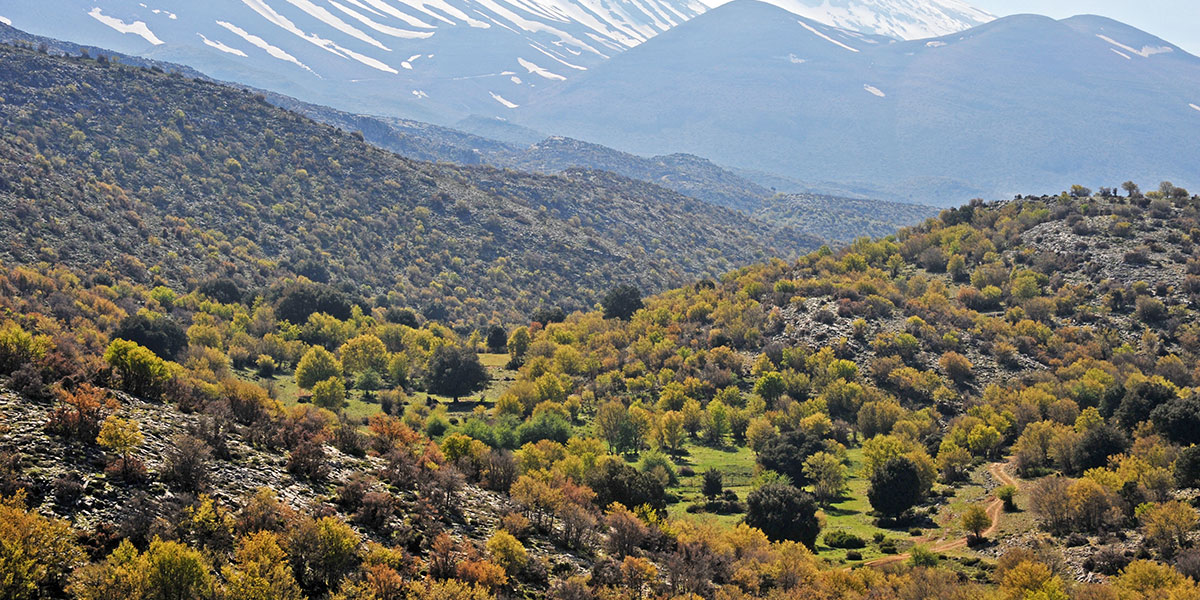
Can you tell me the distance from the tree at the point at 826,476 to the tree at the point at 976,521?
636 inches

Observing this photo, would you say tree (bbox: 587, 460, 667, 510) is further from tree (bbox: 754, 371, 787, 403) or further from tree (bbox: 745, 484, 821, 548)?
tree (bbox: 754, 371, 787, 403)

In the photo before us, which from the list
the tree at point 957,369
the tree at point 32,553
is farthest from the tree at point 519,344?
the tree at point 32,553

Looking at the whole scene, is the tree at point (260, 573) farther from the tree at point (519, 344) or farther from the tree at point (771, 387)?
the tree at point (519, 344)

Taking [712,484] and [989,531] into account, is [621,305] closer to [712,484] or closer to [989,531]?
[712,484]

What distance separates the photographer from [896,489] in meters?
74.7

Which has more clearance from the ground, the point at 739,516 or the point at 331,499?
the point at 331,499

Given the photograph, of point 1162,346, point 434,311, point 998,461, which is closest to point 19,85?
point 434,311

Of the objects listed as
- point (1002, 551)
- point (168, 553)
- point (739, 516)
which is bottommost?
point (739, 516)

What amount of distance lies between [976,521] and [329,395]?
60.8 m

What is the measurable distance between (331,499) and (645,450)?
186 ft

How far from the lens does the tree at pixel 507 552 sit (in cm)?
4034

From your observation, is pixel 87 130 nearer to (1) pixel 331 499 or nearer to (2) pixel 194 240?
(2) pixel 194 240

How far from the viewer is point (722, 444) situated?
99125 mm

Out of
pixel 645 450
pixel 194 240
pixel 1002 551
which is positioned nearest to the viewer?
pixel 1002 551
